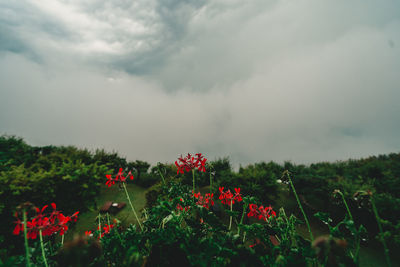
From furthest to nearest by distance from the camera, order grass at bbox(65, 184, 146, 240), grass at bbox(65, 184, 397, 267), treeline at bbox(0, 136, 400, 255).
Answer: grass at bbox(65, 184, 146, 240)
grass at bbox(65, 184, 397, 267)
treeline at bbox(0, 136, 400, 255)

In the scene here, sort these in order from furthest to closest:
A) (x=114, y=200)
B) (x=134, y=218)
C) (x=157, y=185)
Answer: (x=114, y=200) < (x=157, y=185) < (x=134, y=218)

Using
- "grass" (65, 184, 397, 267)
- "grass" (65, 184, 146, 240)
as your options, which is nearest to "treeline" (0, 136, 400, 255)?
"grass" (65, 184, 397, 267)

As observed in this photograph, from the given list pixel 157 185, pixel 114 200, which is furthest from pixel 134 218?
pixel 114 200

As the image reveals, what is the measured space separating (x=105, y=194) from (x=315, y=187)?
26.1ft

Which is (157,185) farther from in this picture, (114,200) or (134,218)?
(114,200)

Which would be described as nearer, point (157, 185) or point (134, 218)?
point (134, 218)

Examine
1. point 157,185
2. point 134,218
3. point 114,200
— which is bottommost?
point 134,218

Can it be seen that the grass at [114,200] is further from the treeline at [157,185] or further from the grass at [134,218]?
the treeline at [157,185]

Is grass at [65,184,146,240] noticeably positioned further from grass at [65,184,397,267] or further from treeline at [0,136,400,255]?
treeline at [0,136,400,255]

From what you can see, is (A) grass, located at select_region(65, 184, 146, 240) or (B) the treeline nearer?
(B) the treeline

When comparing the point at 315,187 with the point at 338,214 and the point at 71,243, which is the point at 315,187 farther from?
the point at 71,243

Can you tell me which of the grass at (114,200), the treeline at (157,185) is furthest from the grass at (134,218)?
the treeline at (157,185)

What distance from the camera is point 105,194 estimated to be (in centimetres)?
766

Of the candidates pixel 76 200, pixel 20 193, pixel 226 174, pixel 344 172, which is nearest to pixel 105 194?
pixel 76 200
